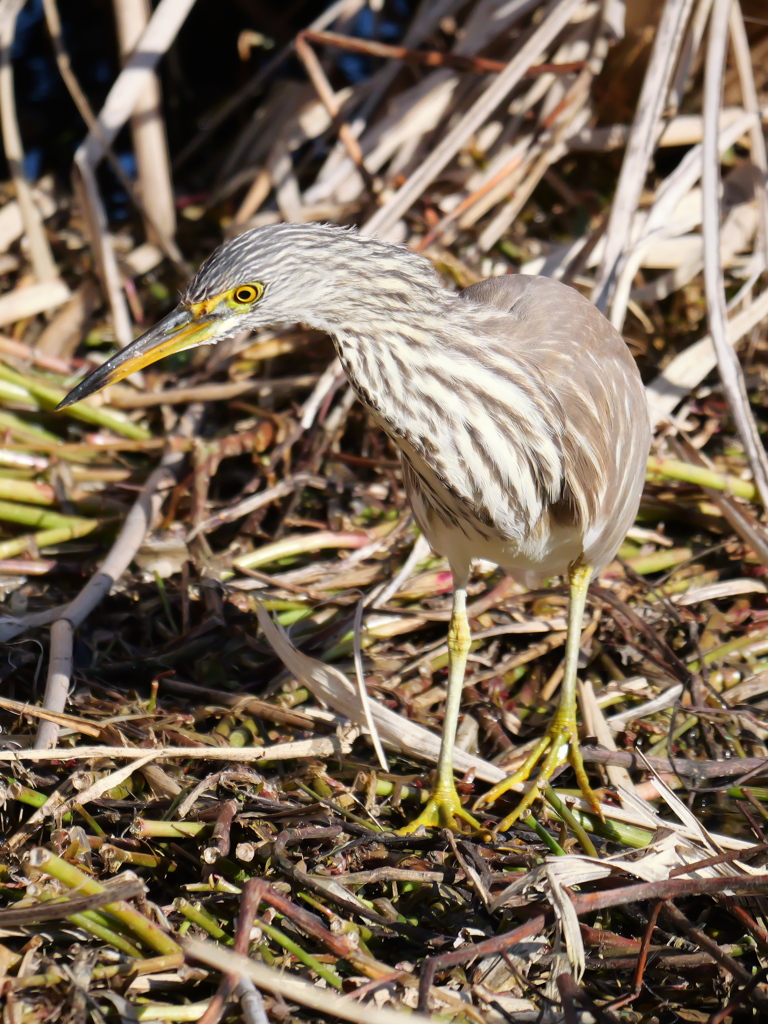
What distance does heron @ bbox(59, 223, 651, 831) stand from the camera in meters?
2.24

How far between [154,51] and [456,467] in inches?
97.0

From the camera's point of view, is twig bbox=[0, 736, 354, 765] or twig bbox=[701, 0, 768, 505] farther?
twig bbox=[701, 0, 768, 505]

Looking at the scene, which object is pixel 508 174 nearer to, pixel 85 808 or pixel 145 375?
pixel 145 375

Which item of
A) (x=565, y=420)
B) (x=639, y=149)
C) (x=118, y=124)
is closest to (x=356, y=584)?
(x=565, y=420)

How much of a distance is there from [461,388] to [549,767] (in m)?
1.07

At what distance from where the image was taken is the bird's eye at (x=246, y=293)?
2232mm

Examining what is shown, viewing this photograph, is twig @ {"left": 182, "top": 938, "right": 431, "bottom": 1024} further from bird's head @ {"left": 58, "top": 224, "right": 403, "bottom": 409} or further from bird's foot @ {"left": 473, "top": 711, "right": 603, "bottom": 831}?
bird's head @ {"left": 58, "top": 224, "right": 403, "bottom": 409}

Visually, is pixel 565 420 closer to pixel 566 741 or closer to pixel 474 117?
pixel 566 741

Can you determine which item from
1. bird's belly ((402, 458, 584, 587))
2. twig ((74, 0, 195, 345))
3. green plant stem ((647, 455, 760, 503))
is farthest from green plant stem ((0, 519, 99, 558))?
green plant stem ((647, 455, 760, 503))

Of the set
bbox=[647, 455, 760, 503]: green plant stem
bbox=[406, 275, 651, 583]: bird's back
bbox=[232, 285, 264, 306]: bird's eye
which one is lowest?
bbox=[647, 455, 760, 503]: green plant stem

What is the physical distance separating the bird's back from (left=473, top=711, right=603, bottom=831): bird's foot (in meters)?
0.43

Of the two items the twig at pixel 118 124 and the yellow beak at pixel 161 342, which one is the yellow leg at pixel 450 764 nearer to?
the yellow beak at pixel 161 342

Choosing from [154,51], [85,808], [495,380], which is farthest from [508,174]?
[85,808]

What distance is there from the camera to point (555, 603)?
3383 mm
